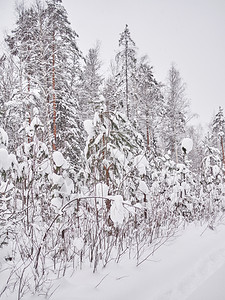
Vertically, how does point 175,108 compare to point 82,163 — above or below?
above

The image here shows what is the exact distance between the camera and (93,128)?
2.60m

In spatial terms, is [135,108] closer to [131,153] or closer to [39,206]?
[131,153]

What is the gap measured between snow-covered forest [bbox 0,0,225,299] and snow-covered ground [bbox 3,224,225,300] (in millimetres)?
94

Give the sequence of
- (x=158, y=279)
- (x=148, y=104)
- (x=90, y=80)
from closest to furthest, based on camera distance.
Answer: (x=158, y=279)
(x=148, y=104)
(x=90, y=80)

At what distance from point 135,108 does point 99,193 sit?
10586 mm

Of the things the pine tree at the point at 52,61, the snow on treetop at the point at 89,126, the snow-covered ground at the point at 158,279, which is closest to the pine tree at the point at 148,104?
the pine tree at the point at 52,61

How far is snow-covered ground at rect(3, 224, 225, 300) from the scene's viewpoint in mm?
1485

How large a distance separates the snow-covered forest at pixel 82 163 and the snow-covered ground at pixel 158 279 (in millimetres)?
94

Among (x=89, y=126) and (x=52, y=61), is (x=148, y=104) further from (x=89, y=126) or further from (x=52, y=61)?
(x=89, y=126)

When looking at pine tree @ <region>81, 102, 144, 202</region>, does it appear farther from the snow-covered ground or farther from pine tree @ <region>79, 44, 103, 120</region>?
pine tree @ <region>79, 44, 103, 120</region>

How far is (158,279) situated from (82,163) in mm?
2137

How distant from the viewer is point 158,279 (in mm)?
1737

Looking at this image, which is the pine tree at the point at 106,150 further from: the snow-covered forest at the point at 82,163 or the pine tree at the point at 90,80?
the pine tree at the point at 90,80

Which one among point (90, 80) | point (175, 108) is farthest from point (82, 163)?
point (90, 80)
